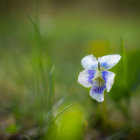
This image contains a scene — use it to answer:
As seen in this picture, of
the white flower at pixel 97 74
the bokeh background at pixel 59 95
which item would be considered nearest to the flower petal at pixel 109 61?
the white flower at pixel 97 74

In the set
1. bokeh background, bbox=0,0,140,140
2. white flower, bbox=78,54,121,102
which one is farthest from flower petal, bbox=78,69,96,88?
bokeh background, bbox=0,0,140,140

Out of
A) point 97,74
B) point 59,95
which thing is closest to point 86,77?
point 97,74

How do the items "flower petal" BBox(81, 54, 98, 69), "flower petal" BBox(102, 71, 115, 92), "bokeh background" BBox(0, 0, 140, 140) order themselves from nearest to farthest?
"flower petal" BBox(102, 71, 115, 92), "flower petal" BBox(81, 54, 98, 69), "bokeh background" BBox(0, 0, 140, 140)

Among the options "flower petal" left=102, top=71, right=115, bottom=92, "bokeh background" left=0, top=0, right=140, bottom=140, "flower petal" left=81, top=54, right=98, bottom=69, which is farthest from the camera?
"bokeh background" left=0, top=0, right=140, bottom=140

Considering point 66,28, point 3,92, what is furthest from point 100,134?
point 66,28

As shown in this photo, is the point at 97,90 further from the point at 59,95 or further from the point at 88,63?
the point at 59,95

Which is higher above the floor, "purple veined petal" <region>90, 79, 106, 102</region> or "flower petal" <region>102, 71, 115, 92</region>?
"flower petal" <region>102, 71, 115, 92</region>

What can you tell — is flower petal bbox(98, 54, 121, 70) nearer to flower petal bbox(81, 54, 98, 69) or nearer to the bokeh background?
flower petal bbox(81, 54, 98, 69)

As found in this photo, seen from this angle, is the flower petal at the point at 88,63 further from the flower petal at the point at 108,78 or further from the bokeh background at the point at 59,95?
the bokeh background at the point at 59,95

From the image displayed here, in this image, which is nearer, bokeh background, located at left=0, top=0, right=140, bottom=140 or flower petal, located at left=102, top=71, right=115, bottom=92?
flower petal, located at left=102, top=71, right=115, bottom=92

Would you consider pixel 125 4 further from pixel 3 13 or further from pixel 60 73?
pixel 60 73
